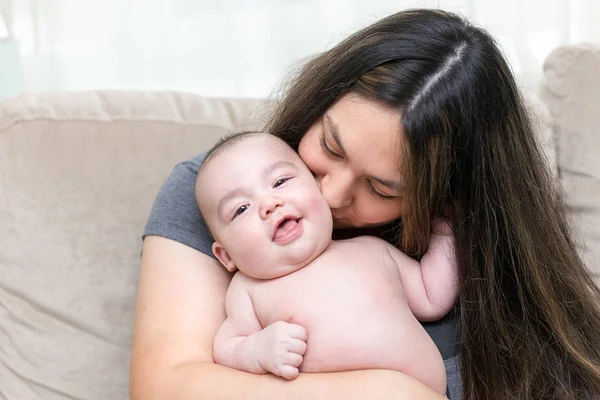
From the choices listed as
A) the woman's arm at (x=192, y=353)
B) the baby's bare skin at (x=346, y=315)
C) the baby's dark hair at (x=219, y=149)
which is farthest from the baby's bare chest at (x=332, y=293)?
the baby's dark hair at (x=219, y=149)

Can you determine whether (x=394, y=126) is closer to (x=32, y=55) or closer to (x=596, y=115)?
(x=596, y=115)

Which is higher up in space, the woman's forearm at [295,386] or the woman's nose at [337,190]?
the woman's nose at [337,190]

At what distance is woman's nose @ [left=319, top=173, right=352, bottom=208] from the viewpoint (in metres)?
1.31

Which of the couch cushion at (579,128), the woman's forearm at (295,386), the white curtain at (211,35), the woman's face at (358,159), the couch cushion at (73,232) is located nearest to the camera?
the woman's forearm at (295,386)

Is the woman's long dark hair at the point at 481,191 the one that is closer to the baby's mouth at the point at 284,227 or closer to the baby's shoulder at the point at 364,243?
the baby's shoulder at the point at 364,243

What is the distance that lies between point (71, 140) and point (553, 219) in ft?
3.57

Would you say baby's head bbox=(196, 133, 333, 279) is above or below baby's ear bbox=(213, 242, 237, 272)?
above

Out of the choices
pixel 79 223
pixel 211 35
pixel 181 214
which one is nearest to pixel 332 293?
pixel 181 214

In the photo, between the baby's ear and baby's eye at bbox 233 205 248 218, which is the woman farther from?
baby's eye at bbox 233 205 248 218

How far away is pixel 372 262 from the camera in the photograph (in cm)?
133

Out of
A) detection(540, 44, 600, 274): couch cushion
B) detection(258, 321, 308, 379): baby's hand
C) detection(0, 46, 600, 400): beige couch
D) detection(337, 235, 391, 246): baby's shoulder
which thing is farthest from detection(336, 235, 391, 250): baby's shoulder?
detection(540, 44, 600, 274): couch cushion

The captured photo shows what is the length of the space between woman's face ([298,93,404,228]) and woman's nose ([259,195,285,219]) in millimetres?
94

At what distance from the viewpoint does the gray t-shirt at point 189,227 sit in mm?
1405

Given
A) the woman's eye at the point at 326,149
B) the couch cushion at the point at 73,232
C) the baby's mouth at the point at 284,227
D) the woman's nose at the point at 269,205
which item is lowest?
the couch cushion at the point at 73,232
